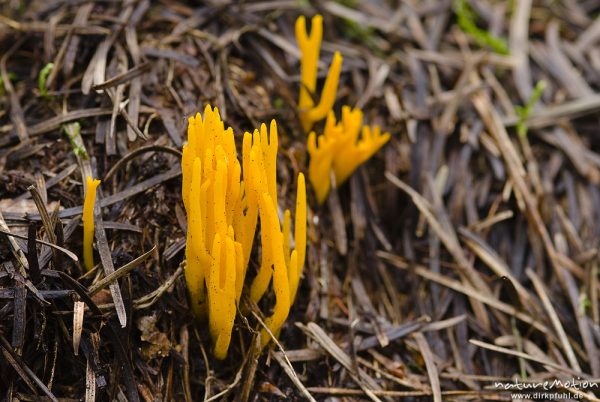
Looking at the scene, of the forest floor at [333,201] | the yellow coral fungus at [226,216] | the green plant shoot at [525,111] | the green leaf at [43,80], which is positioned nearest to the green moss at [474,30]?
the forest floor at [333,201]

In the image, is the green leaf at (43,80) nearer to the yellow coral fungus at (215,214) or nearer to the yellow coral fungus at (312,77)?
the yellow coral fungus at (215,214)

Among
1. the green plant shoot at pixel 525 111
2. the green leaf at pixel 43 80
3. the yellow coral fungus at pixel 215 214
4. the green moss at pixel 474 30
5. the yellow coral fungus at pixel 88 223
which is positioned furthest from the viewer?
the green moss at pixel 474 30

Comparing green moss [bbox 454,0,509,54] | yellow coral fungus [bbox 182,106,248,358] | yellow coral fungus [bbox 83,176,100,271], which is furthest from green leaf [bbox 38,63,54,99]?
green moss [bbox 454,0,509,54]

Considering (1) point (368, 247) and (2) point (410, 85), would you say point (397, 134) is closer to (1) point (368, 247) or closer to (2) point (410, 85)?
(2) point (410, 85)

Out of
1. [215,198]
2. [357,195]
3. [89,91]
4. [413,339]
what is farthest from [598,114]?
[89,91]

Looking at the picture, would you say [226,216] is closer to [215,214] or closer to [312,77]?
[215,214]

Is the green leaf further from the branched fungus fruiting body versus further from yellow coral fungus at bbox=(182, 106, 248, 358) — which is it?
the branched fungus fruiting body
